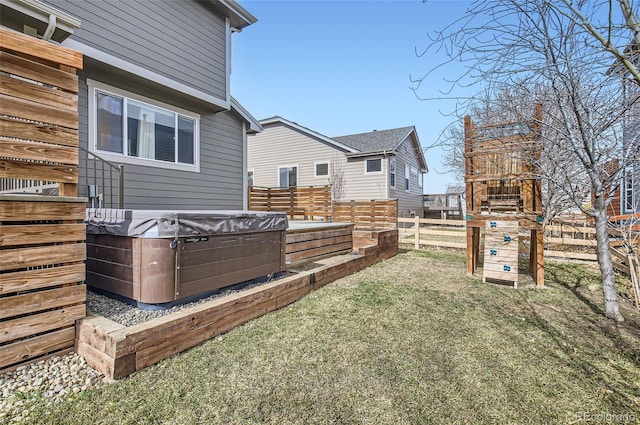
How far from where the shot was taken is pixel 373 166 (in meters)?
14.8

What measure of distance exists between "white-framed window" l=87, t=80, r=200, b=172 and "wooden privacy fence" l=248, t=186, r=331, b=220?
5.73 meters

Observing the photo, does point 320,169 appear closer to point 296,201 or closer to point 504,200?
point 296,201

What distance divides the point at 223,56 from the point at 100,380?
685 centimetres

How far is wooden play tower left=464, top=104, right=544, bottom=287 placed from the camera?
5.27 meters

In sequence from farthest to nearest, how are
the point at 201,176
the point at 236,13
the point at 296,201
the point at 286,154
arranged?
the point at 286,154
the point at 296,201
the point at 236,13
the point at 201,176

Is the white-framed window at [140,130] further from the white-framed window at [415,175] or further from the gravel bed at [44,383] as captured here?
the white-framed window at [415,175]

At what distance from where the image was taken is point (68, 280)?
2.57 metres

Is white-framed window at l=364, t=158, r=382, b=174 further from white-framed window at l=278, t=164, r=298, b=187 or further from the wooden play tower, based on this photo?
the wooden play tower

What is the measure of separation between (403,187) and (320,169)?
15.7 ft

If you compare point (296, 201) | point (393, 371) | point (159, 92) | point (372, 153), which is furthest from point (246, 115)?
point (372, 153)

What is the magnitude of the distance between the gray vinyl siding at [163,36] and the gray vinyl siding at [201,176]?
1.69ft

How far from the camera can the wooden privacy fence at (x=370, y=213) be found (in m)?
10.2

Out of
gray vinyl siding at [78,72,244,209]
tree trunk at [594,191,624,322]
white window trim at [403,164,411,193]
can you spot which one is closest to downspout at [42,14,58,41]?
gray vinyl siding at [78,72,244,209]

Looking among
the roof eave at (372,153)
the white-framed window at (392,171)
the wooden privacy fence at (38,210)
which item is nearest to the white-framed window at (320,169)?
the roof eave at (372,153)
